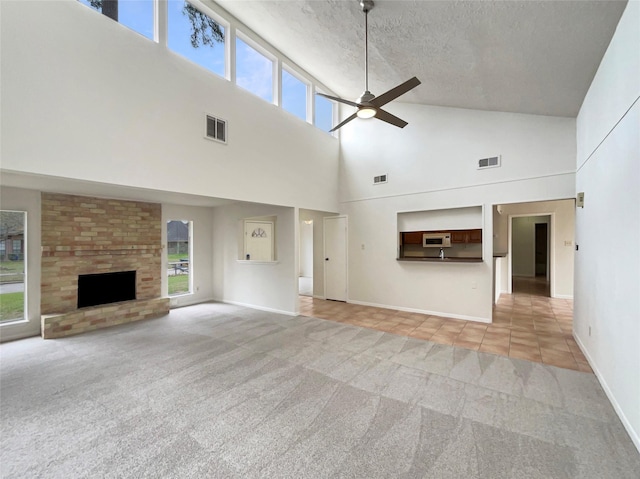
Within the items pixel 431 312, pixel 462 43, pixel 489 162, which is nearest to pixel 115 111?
pixel 462 43

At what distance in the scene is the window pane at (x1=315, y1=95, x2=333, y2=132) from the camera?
6453mm

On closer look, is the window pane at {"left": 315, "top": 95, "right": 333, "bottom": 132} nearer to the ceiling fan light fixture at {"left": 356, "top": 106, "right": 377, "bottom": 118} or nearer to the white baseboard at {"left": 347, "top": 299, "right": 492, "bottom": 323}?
the ceiling fan light fixture at {"left": 356, "top": 106, "right": 377, "bottom": 118}

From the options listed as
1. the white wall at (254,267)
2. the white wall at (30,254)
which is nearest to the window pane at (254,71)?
the white wall at (254,267)

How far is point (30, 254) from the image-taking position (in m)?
4.39

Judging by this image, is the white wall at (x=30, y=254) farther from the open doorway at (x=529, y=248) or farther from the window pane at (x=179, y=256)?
the open doorway at (x=529, y=248)

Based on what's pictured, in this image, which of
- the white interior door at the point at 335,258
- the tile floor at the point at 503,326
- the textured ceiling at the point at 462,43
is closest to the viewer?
the textured ceiling at the point at 462,43

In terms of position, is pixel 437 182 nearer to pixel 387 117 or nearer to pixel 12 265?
pixel 387 117

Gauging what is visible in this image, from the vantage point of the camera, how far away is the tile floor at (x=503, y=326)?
366cm

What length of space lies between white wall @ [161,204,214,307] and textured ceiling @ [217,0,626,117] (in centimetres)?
398

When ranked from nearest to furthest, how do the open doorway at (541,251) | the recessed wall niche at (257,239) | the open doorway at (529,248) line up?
the recessed wall niche at (257,239) < the open doorway at (529,248) < the open doorway at (541,251)

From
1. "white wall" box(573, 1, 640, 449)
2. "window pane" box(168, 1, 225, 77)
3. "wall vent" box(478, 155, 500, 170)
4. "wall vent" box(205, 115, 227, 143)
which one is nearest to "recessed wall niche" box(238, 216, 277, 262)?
"wall vent" box(205, 115, 227, 143)

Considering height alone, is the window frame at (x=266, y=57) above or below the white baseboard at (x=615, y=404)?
above

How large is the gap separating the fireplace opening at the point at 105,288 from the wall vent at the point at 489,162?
6949 millimetres

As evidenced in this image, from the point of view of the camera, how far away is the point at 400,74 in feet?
13.4
